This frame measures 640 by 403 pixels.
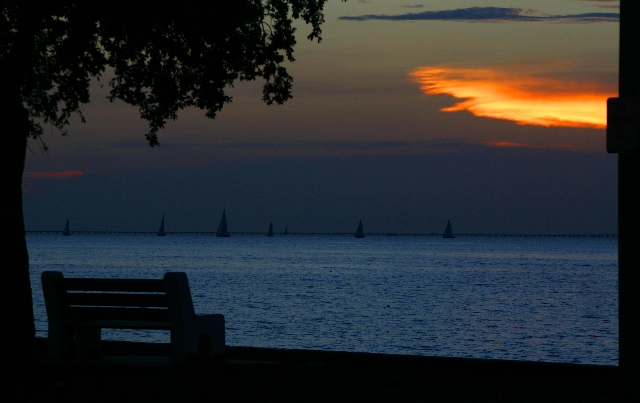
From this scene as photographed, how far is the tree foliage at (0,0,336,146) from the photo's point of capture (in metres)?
11.4

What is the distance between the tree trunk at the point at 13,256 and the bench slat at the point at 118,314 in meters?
0.63

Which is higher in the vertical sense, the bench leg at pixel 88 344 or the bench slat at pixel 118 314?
the bench slat at pixel 118 314

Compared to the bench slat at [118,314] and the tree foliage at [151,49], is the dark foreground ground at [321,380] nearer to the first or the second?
the bench slat at [118,314]

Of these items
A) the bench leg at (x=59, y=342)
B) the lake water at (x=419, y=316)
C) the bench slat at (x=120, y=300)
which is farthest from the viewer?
the lake water at (x=419, y=316)

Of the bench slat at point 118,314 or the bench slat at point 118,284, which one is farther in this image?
the bench slat at point 118,314

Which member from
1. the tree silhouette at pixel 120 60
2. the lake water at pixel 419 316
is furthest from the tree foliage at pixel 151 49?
the lake water at pixel 419 316

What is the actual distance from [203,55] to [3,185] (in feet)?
11.8

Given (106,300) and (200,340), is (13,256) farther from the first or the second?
(200,340)

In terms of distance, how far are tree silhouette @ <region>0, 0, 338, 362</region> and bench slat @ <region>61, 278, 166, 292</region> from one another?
657 millimetres

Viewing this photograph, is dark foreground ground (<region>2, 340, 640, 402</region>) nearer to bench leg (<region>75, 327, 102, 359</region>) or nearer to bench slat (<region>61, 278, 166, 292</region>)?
bench leg (<region>75, 327, 102, 359</region>)

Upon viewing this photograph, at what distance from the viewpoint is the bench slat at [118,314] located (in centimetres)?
1089

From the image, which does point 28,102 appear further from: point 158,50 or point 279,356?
point 279,356

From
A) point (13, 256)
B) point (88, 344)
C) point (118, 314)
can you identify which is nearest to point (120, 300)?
point (118, 314)

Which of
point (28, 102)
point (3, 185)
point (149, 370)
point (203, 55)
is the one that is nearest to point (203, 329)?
point (149, 370)
